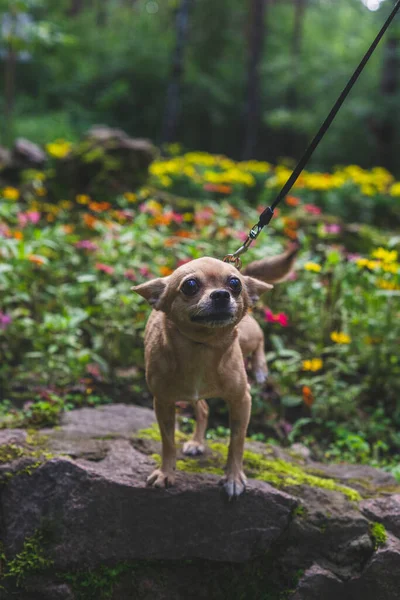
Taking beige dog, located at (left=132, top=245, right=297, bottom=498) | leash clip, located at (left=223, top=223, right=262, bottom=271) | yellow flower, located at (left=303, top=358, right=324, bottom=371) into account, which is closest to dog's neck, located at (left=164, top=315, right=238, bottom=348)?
beige dog, located at (left=132, top=245, right=297, bottom=498)

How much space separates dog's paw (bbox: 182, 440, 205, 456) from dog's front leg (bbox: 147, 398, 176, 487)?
1.16 ft

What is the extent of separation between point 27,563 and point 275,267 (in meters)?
1.71

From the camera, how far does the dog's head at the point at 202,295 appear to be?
2.30 meters

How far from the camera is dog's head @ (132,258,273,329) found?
230cm

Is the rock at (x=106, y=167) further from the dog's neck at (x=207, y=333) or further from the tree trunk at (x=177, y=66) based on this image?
the dog's neck at (x=207, y=333)

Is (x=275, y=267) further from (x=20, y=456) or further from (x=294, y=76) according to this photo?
(x=294, y=76)

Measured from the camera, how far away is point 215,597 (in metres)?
2.81

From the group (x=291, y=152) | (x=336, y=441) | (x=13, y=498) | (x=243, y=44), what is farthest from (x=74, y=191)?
(x=243, y=44)

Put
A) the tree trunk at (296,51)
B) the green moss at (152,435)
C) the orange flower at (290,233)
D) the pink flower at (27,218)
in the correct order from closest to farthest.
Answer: the green moss at (152,435), the pink flower at (27,218), the orange flower at (290,233), the tree trunk at (296,51)

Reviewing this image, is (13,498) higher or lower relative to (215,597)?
higher

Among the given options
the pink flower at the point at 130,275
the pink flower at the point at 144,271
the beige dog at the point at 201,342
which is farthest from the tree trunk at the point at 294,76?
the beige dog at the point at 201,342

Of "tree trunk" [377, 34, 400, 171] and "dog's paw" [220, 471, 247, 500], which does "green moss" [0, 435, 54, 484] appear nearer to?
"dog's paw" [220, 471, 247, 500]

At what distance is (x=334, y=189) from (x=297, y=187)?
52 cm

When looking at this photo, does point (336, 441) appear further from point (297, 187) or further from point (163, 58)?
point (163, 58)
